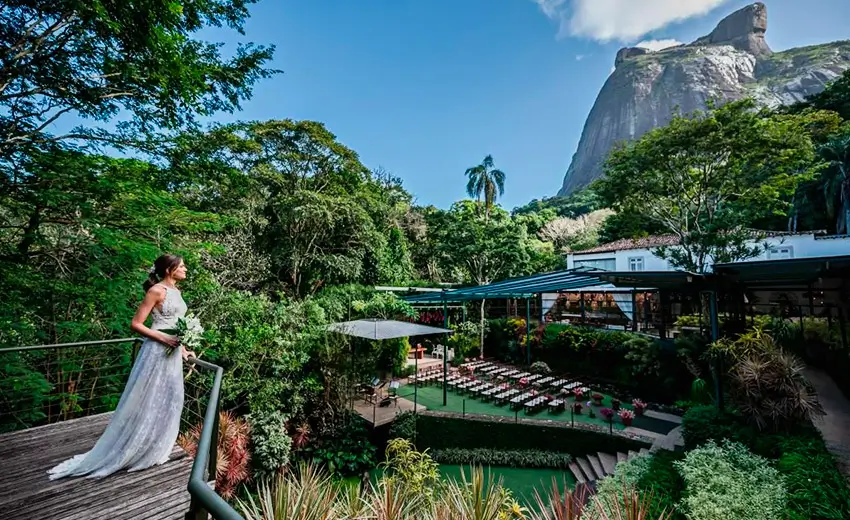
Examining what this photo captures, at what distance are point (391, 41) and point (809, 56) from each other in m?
76.6

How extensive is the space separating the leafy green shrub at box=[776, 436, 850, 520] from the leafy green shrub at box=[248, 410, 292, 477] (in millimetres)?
7015

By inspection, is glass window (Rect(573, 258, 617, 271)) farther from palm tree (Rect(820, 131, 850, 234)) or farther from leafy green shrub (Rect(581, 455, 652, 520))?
leafy green shrub (Rect(581, 455, 652, 520))

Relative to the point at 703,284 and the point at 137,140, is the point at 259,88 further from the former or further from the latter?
Result: the point at 703,284

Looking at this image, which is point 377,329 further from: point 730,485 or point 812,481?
point 812,481

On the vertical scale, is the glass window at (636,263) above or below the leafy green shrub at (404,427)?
above

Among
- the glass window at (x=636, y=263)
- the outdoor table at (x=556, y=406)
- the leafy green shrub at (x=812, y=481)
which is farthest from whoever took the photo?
the glass window at (x=636, y=263)

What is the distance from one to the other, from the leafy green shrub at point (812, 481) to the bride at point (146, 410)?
5506 mm

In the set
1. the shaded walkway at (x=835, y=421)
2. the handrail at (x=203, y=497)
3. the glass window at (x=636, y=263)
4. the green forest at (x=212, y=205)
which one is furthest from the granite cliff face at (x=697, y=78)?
the handrail at (x=203, y=497)

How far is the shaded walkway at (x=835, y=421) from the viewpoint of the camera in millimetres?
4503

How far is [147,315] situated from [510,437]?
313 inches

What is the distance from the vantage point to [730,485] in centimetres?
396

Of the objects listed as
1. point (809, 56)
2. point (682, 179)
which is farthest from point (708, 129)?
point (809, 56)

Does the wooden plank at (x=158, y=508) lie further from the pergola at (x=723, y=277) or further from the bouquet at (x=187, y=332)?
the pergola at (x=723, y=277)

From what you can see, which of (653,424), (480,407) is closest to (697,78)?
(653,424)
